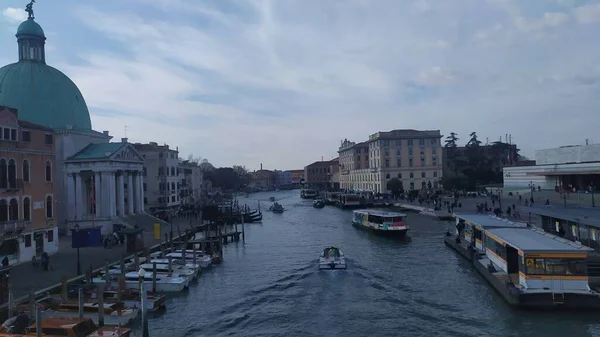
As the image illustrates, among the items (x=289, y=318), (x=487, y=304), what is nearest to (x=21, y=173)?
(x=289, y=318)

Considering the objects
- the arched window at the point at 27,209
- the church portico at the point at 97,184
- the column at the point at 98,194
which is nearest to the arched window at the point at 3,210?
the arched window at the point at 27,209

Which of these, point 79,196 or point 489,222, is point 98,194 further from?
point 489,222

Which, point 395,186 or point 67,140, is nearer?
point 67,140

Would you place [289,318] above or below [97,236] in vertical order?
below

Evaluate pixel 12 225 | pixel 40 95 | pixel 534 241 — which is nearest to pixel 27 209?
pixel 12 225

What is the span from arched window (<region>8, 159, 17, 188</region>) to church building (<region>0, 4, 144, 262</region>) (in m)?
16.0

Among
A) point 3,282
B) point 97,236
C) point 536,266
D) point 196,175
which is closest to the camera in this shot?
point 536,266

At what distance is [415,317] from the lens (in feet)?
63.5

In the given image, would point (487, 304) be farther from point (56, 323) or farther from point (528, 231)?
point (56, 323)

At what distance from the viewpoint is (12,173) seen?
28.0m

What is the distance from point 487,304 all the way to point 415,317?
363 cm

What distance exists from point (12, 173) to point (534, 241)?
2849 centimetres

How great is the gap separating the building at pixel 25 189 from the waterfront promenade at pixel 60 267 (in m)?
1.27

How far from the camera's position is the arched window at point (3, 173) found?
27184 mm
